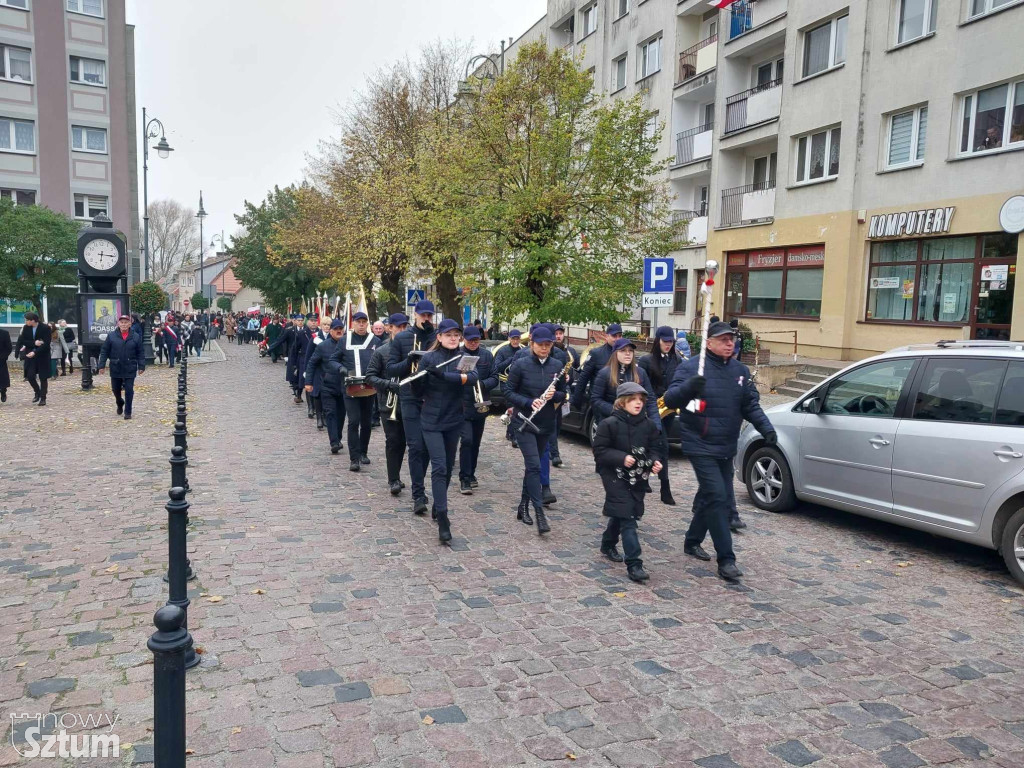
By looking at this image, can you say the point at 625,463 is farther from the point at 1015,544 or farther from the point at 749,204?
the point at 749,204

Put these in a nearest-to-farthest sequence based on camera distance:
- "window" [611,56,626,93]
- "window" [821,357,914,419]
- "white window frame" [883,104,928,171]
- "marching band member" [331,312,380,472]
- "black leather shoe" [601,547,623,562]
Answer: "black leather shoe" [601,547,623,562] → "window" [821,357,914,419] → "marching band member" [331,312,380,472] → "white window frame" [883,104,928,171] → "window" [611,56,626,93]

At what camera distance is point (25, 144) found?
35.7 m

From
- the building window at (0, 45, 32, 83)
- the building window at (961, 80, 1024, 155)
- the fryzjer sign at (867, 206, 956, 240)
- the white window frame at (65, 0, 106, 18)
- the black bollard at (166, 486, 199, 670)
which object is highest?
the white window frame at (65, 0, 106, 18)

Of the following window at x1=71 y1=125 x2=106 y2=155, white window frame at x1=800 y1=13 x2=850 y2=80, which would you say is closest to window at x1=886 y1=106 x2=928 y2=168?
white window frame at x1=800 y1=13 x2=850 y2=80

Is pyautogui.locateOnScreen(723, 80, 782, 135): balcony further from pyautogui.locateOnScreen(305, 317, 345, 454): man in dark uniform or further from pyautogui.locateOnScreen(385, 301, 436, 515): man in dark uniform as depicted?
pyautogui.locateOnScreen(385, 301, 436, 515): man in dark uniform

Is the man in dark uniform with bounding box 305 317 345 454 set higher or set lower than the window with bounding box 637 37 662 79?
lower

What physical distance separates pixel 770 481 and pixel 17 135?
3917 cm

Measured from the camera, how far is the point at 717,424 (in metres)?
6.22

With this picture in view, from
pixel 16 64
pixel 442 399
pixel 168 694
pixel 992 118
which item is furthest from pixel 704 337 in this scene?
pixel 16 64

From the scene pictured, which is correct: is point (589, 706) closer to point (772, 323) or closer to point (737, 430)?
point (737, 430)

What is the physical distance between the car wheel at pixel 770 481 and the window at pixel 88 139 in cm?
3794

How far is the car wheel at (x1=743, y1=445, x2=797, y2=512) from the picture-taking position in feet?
27.0

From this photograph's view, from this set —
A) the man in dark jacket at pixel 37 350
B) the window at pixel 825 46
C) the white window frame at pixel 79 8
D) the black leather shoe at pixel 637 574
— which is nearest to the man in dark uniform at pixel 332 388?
the black leather shoe at pixel 637 574

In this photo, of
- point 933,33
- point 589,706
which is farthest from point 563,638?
point 933,33
